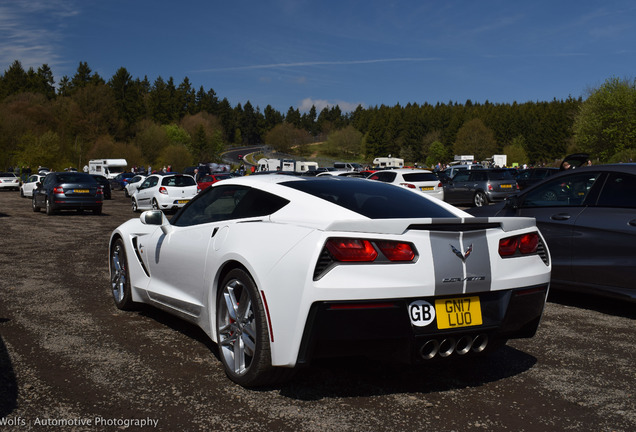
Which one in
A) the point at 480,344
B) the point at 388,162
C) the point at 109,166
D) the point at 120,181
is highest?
the point at 480,344

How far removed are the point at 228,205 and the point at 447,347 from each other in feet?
6.31

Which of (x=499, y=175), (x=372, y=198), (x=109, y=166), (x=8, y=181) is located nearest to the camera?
(x=372, y=198)

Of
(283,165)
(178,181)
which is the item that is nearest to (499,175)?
(178,181)

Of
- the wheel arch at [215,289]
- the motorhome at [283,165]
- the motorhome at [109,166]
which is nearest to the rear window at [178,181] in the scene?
the wheel arch at [215,289]

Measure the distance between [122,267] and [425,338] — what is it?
3680mm

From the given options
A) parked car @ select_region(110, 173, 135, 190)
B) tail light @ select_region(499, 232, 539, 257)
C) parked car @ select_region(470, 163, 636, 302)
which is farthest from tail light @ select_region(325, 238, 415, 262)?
parked car @ select_region(110, 173, 135, 190)

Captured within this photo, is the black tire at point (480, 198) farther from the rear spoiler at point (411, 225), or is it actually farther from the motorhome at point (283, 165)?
the motorhome at point (283, 165)

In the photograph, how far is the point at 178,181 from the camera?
940 inches

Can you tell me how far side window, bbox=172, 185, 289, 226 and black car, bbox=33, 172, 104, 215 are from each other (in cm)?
1742

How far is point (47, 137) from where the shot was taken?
78.9m

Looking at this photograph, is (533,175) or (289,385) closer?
(289,385)

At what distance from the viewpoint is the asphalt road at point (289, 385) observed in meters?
3.44

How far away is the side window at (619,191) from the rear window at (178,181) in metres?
18.9

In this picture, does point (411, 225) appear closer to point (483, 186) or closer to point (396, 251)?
point (396, 251)
